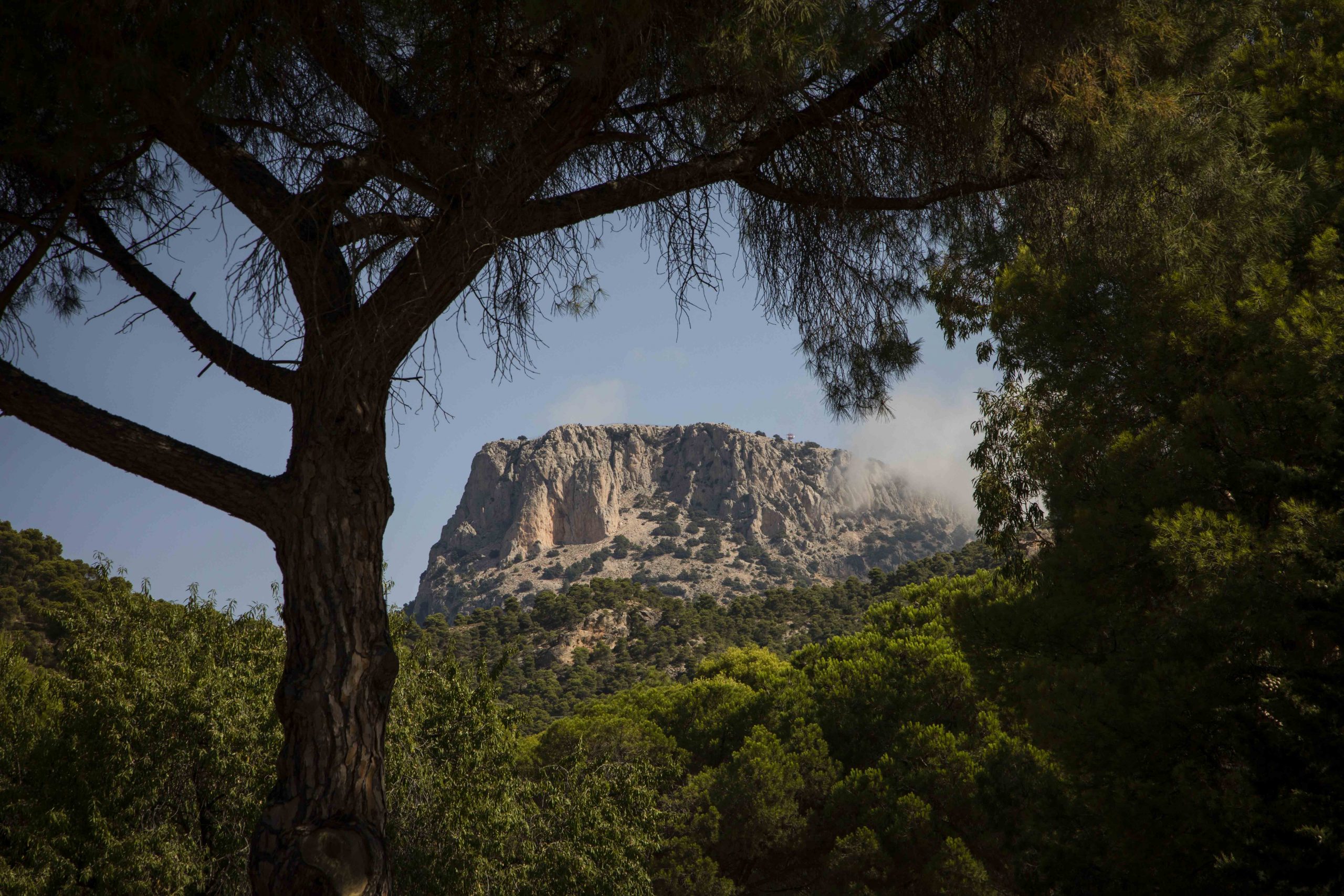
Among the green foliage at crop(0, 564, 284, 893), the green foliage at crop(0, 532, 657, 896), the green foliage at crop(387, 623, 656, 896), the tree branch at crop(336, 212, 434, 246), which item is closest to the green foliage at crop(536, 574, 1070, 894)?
the green foliage at crop(387, 623, 656, 896)

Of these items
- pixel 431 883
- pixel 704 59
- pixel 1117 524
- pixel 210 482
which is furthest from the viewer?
pixel 431 883

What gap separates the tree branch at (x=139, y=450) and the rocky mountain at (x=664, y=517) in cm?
A: 7112

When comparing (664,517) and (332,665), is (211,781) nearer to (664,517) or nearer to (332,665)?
(332,665)

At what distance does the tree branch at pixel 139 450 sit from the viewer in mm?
2119

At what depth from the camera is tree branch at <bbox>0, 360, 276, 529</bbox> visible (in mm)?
2119

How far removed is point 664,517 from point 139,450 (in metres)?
83.8

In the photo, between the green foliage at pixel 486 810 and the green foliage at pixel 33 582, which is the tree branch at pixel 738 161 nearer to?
the green foliage at pixel 486 810

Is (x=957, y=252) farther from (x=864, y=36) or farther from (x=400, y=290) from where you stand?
(x=400, y=290)

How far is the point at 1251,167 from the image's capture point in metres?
3.46

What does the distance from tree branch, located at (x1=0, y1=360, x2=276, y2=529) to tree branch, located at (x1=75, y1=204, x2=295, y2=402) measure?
0.25 m

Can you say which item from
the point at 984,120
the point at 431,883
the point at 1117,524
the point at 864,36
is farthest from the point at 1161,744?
the point at 431,883

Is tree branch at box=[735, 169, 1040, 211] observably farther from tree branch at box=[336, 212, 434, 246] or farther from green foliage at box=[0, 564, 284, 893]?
green foliage at box=[0, 564, 284, 893]

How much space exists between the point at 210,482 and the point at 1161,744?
13.1ft

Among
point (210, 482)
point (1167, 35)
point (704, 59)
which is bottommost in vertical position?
point (210, 482)
